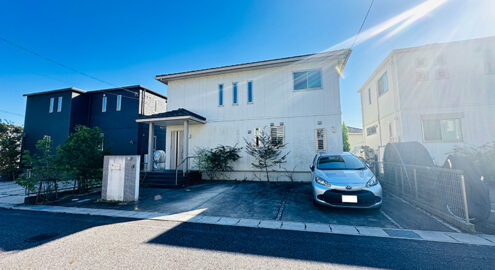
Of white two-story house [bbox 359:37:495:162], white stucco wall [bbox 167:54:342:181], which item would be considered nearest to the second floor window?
white stucco wall [bbox 167:54:342:181]

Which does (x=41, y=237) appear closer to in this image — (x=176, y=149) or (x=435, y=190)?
(x=176, y=149)

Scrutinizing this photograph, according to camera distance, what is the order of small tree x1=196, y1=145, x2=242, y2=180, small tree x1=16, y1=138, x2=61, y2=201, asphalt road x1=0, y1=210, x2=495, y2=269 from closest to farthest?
asphalt road x1=0, y1=210, x2=495, y2=269
small tree x1=16, y1=138, x2=61, y2=201
small tree x1=196, y1=145, x2=242, y2=180

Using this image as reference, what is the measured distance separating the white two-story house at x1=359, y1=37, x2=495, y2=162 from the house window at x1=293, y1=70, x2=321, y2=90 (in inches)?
160

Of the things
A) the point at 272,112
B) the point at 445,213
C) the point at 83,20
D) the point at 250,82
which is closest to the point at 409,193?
the point at 445,213

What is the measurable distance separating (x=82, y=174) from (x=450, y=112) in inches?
625

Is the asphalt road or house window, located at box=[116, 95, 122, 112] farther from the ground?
house window, located at box=[116, 95, 122, 112]

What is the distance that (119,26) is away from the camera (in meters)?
9.09

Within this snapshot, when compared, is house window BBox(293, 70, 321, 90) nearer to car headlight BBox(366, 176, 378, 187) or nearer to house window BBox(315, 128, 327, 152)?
house window BBox(315, 128, 327, 152)

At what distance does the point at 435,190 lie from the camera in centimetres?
452

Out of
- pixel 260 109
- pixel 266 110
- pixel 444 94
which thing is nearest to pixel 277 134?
pixel 266 110

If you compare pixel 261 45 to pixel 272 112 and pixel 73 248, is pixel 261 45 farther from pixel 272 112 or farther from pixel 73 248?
pixel 73 248

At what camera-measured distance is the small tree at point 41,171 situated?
6062 millimetres

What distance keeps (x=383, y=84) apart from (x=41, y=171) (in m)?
16.1

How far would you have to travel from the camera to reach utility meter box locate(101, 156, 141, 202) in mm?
6195
